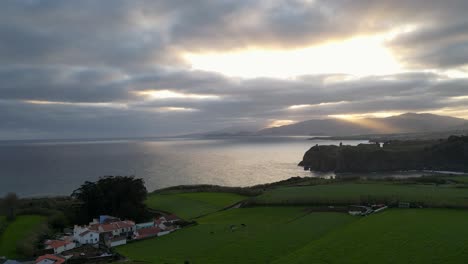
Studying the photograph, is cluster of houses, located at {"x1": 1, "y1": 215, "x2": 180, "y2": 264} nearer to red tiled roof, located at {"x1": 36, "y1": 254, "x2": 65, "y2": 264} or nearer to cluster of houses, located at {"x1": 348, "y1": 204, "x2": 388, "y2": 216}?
red tiled roof, located at {"x1": 36, "y1": 254, "x2": 65, "y2": 264}

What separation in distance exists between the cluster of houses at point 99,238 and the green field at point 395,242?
1468 cm

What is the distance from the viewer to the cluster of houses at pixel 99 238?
27.1 meters

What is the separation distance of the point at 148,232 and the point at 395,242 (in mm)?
20990

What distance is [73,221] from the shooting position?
128 feet

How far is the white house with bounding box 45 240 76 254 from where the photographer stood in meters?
28.3

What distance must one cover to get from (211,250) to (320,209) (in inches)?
646

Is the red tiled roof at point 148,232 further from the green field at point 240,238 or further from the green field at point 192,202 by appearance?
the green field at point 192,202

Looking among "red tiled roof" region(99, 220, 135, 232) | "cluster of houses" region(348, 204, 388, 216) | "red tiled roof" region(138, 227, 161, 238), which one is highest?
"cluster of houses" region(348, 204, 388, 216)

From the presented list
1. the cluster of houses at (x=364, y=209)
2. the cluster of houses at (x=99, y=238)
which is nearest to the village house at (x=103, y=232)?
the cluster of houses at (x=99, y=238)

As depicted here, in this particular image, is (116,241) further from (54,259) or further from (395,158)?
(395,158)

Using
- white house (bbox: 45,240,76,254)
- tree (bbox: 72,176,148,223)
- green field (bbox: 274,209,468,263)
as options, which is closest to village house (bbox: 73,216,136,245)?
white house (bbox: 45,240,76,254)

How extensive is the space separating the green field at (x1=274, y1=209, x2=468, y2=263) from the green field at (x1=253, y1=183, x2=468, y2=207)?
5371 mm

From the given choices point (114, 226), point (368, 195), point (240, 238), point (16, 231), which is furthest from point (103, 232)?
point (368, 195)

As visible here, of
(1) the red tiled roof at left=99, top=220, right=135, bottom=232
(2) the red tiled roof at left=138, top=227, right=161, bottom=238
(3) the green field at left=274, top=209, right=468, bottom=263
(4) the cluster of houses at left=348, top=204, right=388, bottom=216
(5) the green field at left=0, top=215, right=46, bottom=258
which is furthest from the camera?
(4) the cluster of houses at left=348, top=204, right=388, bottom=216
